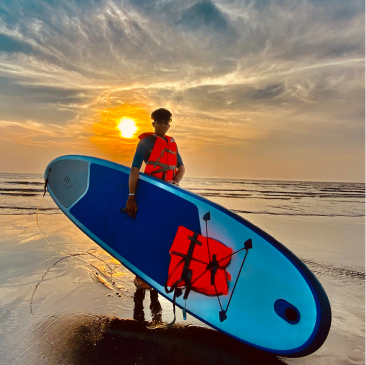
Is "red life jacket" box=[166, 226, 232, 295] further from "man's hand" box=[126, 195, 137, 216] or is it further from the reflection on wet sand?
"man's hand" box=[126, 195, 137, 216]

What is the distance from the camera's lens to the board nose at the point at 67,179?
383cm

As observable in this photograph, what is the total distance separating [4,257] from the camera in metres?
4.31

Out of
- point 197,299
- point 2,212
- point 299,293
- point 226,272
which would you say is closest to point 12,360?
point 197,299

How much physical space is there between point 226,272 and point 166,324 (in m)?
0.76

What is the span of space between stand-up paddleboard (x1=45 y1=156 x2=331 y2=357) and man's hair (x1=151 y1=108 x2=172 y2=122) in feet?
2.28

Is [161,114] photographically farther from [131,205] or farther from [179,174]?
[131,205]

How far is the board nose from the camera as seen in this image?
3.83 m

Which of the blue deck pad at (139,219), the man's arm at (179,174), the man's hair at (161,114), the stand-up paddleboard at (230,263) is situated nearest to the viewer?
the stand-up paddleboard at (230,263)

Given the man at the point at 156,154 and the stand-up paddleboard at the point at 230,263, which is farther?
the man at the point at 156,154

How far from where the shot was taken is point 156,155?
10.2 ft

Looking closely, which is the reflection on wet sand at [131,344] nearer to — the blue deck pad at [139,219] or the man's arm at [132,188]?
the blue deck pad at [139,219]

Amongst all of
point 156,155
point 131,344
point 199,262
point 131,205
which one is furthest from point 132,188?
point 131,344

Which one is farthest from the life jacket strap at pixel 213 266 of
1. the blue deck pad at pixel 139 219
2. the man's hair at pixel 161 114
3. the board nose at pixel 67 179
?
the board nose at pixel 67 179

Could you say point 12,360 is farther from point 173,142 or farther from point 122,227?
point 173,142
